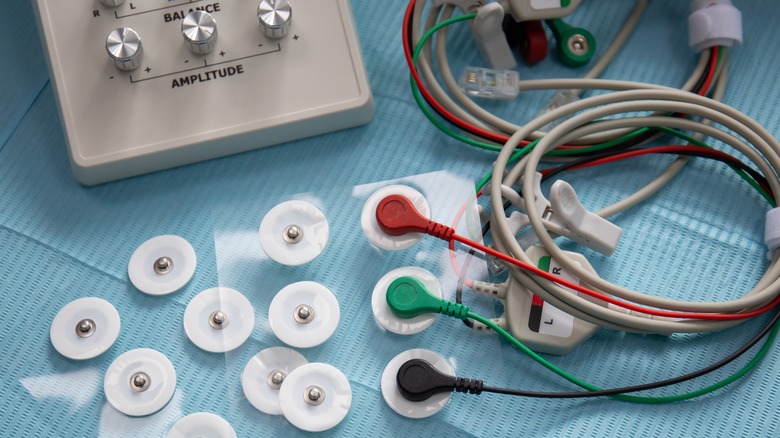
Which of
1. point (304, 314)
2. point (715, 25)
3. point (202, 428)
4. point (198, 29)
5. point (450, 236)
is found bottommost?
point (202, 428)

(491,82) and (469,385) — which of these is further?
(491,82)

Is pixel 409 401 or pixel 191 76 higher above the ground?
pixel 191 76

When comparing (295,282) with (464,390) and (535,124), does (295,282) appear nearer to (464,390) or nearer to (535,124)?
(464,390)

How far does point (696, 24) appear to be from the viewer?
1.19 metres

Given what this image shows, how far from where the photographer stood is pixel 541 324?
1.06 m

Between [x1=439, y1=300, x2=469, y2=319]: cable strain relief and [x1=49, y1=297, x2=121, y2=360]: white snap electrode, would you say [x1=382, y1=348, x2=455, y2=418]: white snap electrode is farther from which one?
[x1=49, y1=297, x2=121, y2=360]: white snap electrode

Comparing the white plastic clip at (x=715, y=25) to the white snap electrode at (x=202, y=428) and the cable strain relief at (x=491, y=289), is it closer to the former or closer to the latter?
the cable strain relief at (x=491, y=289)

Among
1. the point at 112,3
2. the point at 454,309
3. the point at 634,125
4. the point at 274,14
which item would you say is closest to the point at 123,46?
the point at 112,3

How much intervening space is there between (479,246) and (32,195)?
2.01ft

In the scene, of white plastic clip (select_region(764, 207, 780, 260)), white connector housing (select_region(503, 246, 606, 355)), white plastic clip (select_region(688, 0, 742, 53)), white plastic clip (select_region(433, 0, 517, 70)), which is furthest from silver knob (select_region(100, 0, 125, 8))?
white plastic clip (select_region(764, 207, 780, 260))

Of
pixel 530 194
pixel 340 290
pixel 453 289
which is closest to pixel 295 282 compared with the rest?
pixel 340 290

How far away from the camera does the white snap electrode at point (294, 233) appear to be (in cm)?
112

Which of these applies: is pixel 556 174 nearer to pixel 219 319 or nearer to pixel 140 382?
pixel 219 319

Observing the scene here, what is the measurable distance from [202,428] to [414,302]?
11.9 inches
